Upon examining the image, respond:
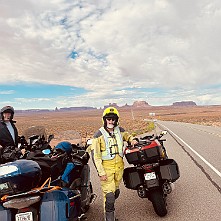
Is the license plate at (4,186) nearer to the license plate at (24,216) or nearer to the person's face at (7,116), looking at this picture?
the license plate at (24,216)

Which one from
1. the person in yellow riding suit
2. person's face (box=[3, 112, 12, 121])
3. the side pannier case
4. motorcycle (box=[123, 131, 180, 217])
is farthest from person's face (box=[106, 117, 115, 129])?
person's face (box=[3, 112, 12, 121])

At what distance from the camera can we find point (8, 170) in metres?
2.95

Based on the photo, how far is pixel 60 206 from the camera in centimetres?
312

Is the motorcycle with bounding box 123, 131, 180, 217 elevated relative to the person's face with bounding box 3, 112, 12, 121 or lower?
lower

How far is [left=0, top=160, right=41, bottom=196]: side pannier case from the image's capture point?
2928mm

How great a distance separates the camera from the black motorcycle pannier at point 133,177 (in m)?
4.81

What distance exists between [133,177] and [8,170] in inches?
95.9

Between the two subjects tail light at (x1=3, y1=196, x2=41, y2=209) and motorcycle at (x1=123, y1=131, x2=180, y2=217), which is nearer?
tail light at (x1=3, y1=196, x2=41, y2=209)

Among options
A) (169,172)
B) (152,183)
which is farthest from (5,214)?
(169,172)

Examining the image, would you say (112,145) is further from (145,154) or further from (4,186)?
(4,186)

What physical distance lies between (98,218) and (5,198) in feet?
7.63

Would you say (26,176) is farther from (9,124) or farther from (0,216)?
(9,124)

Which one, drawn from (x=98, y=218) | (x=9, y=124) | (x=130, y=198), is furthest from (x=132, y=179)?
(x=9, y=124)

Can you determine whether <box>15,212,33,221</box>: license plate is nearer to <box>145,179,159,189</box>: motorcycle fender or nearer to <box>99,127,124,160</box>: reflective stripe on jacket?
<box>99,127,124,160</box>: reflective stripe on jacket
